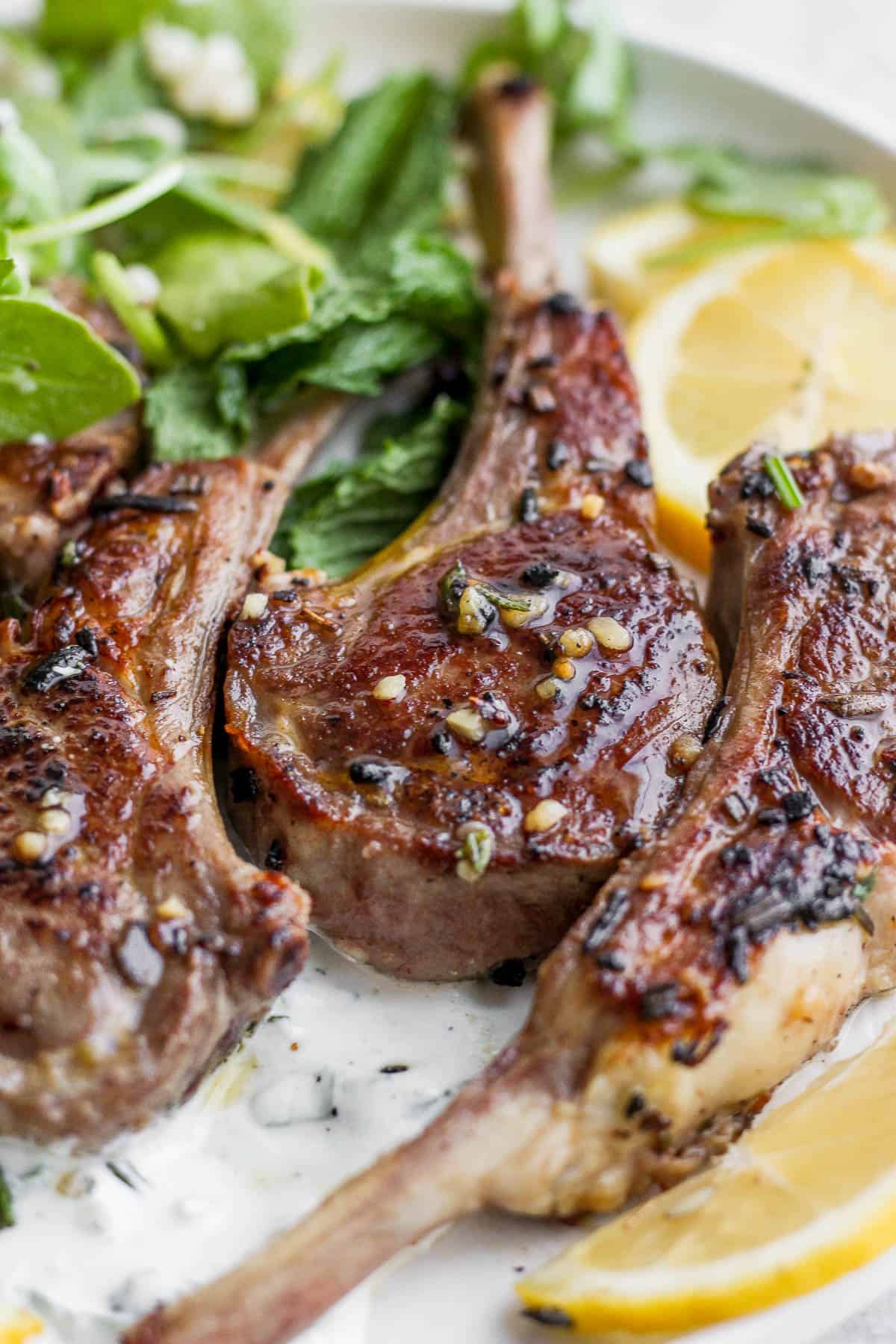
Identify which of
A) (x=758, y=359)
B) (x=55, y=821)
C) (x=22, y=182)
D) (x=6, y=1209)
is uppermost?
(x=758, y=359)

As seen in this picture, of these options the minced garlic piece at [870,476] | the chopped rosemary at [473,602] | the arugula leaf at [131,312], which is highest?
the minced garlic piece at [870,476]

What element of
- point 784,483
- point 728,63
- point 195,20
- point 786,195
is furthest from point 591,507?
point 195,20

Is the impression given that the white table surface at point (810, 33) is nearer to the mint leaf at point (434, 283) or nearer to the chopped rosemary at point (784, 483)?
the mint leaf at point (434, 283)

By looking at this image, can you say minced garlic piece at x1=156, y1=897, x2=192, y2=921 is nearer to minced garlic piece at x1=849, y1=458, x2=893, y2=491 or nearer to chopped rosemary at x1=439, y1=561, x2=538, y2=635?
chopped rosemary at x1=439, y1=561, x2=538, y2=635

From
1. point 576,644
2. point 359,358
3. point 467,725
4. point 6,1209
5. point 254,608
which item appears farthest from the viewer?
point 359,358

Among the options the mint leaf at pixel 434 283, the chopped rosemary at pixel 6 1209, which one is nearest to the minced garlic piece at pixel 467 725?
the chopped rosemary at pixel 6 1209

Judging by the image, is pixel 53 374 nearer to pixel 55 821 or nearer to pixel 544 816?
pixel 55 821

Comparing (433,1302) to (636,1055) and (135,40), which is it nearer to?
(636,1055)
